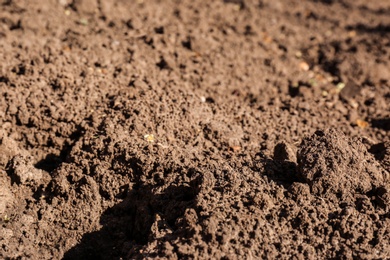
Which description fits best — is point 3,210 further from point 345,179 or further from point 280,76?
point 280,76

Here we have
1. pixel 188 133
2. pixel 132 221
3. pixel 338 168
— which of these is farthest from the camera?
pixel 188 133

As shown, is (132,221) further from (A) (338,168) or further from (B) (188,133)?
(A) (338,168)

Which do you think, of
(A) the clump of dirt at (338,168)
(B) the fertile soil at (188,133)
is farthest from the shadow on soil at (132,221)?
(A) the clump of dirt at (338,168)

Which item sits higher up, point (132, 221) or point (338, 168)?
point (338, 168)

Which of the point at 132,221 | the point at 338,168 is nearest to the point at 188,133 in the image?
the point at 132,221

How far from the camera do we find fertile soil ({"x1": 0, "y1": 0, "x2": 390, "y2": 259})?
285cm

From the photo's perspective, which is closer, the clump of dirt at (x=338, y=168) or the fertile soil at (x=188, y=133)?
the fertile soil at (x=188, y=133)

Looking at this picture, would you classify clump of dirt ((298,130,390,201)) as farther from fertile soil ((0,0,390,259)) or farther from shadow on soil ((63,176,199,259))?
shadow on soil ((63,176,199,259))

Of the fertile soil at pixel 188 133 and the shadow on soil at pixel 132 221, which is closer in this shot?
A: the fertile soil at pixel 188 133

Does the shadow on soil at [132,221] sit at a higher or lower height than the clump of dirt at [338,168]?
lower

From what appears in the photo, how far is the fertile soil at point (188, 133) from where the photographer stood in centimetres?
285

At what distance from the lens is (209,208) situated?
2840 mm

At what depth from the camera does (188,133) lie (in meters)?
3.66

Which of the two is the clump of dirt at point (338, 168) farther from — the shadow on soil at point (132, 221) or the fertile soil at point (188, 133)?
the shadow on soil at point (132, 221)
